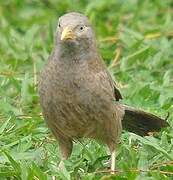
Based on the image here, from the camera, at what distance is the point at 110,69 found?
801cm

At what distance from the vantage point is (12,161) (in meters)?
5.75

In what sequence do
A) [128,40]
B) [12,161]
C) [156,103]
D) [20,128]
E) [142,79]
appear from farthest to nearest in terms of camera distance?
[128,40] < [142,79] < [156,103] < [20,128] < [12,161]

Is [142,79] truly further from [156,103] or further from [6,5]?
[6,5]

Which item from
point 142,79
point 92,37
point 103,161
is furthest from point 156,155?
point 142,79

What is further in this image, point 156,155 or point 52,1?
point 52,1

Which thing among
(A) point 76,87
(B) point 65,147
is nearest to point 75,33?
(A) point 76,87

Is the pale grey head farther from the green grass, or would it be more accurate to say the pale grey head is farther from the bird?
the green grass

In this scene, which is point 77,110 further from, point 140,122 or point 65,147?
point 140,122

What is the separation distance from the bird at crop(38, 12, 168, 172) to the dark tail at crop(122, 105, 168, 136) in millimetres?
535

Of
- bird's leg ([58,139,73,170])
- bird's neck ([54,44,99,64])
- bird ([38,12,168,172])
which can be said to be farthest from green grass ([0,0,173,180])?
bird's neck ([54,44,99,64])

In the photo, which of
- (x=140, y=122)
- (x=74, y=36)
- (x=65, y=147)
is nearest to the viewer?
(x=74, y=36)

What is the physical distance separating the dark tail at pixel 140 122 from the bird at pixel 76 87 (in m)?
0.54

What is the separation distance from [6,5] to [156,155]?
423cm

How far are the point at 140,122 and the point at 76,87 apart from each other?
0.94 meters
